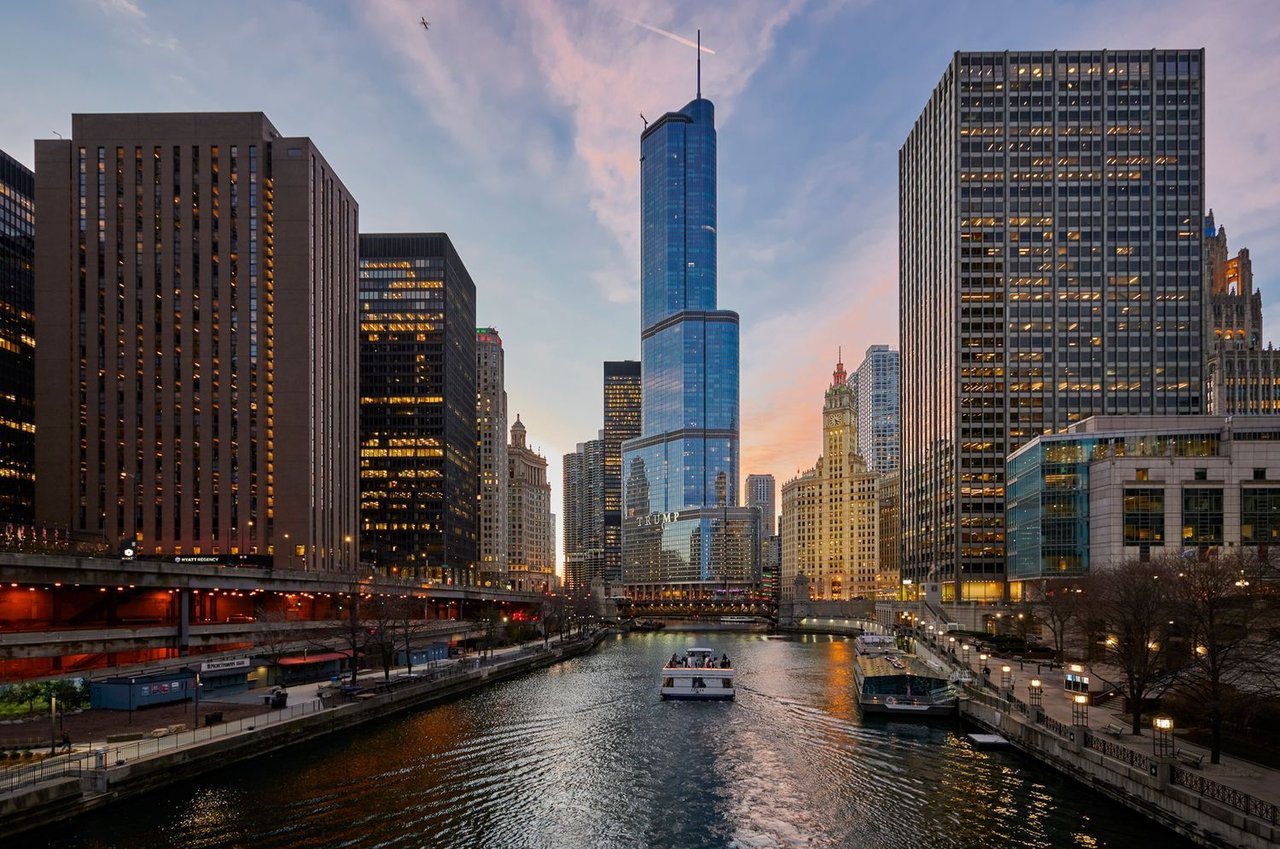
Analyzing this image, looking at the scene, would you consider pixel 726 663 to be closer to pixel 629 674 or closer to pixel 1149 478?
pixel 629 674

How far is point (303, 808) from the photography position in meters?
45.6

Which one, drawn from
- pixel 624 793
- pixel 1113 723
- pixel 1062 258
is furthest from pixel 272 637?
pixel 1062 258

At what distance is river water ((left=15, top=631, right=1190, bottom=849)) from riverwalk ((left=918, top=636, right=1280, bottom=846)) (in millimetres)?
1370

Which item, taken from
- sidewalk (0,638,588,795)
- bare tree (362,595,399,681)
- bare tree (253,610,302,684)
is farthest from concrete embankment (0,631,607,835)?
bare tree (253,610,302,684)

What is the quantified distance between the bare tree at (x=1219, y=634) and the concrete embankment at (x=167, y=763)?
56.4 m

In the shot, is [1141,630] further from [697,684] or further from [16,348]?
[16,348]

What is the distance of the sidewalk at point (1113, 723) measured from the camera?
1587 inches

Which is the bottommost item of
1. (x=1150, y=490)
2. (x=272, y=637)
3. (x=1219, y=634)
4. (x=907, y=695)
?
(x=907, y=695)

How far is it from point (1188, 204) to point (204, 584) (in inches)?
8091

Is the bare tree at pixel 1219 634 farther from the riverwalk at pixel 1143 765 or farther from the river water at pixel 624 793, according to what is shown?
the river water at pixel 624 793

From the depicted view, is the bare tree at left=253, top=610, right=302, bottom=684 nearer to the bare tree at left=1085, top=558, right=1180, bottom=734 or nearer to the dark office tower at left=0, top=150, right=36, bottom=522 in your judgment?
the bare tree at left=1085, top=558, right=1180, bottom=734

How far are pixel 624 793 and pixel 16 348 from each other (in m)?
195

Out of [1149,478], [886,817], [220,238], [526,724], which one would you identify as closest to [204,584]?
[526,724]

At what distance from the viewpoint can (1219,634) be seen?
48.9 meters
